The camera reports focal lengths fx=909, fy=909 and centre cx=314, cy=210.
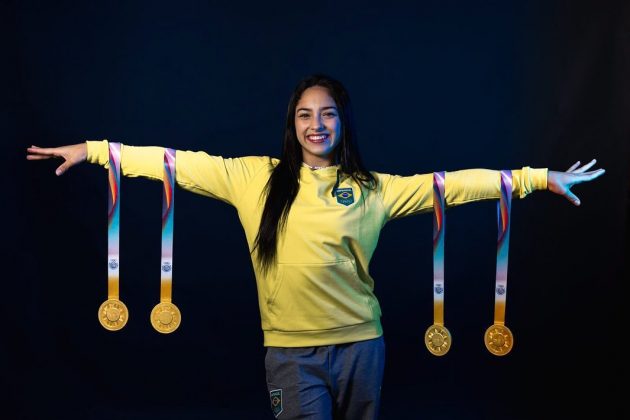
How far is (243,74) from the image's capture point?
4.50 meters

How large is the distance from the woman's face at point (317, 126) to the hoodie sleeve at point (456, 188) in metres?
0.21

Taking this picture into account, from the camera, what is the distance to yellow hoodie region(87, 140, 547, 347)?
9.40 feet

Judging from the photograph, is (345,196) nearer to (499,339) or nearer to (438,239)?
(438,239)

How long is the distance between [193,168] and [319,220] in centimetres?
45

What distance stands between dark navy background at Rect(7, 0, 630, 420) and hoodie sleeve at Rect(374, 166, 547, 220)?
1512mm

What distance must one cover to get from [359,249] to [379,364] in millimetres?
379

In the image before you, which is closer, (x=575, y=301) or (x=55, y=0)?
(x=55, y=0)

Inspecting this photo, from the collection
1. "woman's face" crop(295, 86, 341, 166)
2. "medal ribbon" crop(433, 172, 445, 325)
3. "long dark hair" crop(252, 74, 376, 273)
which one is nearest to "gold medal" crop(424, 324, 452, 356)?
"medal ribbon" crop(433, 172, 445, 325)

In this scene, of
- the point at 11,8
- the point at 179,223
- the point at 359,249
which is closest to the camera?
the point at 359,249

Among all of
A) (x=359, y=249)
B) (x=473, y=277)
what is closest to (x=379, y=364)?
(x=359, y=249)

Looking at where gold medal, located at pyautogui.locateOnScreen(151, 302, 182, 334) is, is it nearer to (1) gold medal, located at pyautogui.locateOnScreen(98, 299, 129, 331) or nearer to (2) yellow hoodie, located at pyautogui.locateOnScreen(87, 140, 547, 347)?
(1) gold medal, located at pyautogui.locateOnScreen(98, 299, 129, 331)

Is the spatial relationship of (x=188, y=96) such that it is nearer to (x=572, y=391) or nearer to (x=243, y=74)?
(x=243, y=74)

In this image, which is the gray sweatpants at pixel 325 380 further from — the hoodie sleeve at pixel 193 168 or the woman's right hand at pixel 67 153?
the woman's right hand at pixel 67 153

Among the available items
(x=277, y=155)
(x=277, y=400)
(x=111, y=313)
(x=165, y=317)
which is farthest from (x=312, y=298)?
(x=277, y=155)
